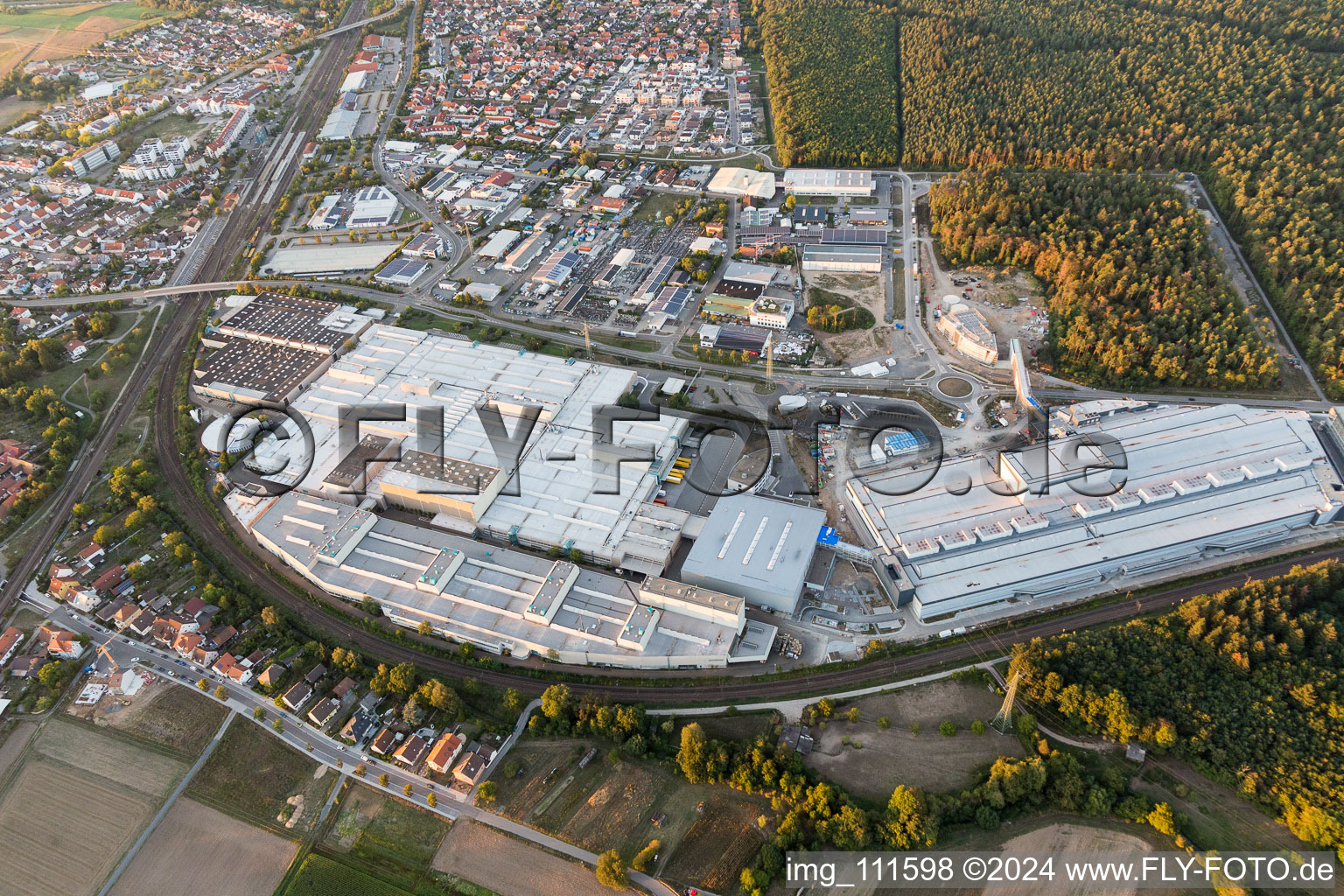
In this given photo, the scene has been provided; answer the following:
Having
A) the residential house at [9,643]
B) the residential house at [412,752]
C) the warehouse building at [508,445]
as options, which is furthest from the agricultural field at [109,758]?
the warehouse building at [508,445]

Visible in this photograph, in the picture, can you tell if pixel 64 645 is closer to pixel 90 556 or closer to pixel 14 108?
pixel 90 556

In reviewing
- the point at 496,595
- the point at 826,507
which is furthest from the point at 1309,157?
the point at 496,595

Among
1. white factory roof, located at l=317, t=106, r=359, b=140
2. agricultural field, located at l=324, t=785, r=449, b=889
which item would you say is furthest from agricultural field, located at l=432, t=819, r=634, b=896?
white factory roof, located at l=317, t=106, r=359, b=140

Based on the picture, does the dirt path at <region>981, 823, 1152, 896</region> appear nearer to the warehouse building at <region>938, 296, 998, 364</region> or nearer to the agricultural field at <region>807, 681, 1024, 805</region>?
the agricultural field at <region>807, 681, 1024, 805</region>

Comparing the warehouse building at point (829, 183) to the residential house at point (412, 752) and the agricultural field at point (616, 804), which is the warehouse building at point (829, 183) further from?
the residential house at point (412, 752)

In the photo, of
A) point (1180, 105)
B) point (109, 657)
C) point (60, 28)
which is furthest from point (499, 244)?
point (60, 28)
